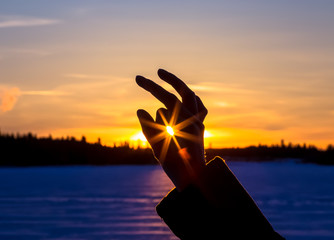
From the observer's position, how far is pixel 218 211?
88 cm

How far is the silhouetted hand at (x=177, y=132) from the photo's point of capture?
0.83 m

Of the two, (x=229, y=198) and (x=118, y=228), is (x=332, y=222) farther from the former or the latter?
(x=229, y=198)

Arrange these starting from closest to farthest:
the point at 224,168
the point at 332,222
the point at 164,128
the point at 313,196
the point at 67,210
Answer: the point at 164,128 < the point at 224,168 < the point at 332,222 < the point at 67,210 < the point at 313,196

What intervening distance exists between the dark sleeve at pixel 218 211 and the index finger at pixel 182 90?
104 millimetres

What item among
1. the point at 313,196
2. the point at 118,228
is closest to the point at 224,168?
the point at 118,228

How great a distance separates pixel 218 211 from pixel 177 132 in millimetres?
155

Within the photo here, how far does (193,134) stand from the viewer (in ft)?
2.77

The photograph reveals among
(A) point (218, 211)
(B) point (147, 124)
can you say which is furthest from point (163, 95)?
(A) point (218, 211)

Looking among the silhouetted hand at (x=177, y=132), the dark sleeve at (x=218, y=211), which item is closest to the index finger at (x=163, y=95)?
the silhouetted hand at (x=177, y=132)

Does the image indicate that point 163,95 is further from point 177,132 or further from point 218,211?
point 218,211

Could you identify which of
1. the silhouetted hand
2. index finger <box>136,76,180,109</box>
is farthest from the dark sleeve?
index finger <box>136,76,180,109</box>

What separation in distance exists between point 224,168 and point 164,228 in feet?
55.0

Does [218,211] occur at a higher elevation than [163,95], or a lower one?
lower

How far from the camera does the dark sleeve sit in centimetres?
87
